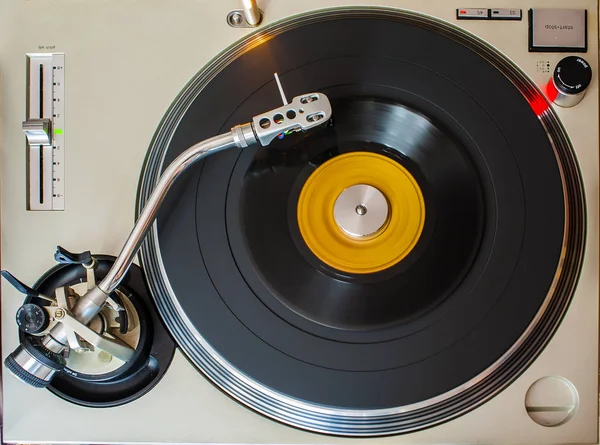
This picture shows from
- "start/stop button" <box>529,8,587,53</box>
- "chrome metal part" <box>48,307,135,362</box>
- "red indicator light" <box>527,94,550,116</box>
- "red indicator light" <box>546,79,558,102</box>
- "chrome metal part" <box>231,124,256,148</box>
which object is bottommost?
"chrome metal part" <box>48,307,135,362</box>

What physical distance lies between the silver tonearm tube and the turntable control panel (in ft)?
0.67

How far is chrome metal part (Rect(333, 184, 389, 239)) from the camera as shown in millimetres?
863

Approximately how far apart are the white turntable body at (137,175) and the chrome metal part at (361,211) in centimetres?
33

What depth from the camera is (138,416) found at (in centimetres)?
88

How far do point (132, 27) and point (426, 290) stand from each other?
2.18 feet

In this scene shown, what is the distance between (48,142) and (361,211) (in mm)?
540

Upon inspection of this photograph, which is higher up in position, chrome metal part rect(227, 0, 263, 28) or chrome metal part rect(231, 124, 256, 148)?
chrome metal part rect(227, 0, 263, 28)

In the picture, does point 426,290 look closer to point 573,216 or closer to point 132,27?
point 573,216

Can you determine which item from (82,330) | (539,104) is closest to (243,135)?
(82,330)

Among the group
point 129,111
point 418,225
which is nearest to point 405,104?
point 418,225

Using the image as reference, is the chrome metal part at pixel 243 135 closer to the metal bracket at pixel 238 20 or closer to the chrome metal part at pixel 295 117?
the chrome metal part at pixel 295 117

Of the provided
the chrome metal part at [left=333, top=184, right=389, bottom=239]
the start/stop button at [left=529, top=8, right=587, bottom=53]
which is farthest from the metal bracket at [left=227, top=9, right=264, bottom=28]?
the start/stop button at [left=529, top=8, right=587, bottom=53]

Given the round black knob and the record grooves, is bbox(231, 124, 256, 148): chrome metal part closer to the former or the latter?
the record grooves

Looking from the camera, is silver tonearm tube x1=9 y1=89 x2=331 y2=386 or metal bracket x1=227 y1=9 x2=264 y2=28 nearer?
silver tonearm tube x1=9 y1=89 x2=331 y2=386
